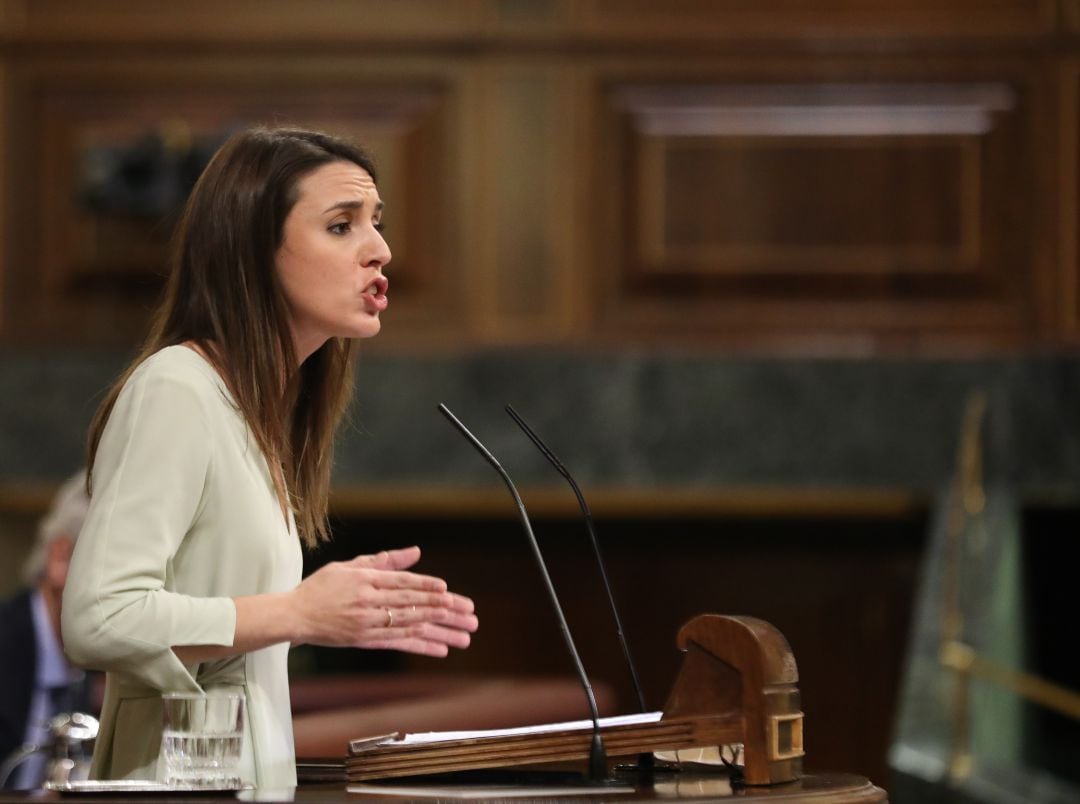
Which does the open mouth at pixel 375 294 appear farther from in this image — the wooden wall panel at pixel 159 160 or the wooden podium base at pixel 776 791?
the wooden wall panel at pixel 159 160

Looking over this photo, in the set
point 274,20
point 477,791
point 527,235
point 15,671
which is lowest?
point 15,671

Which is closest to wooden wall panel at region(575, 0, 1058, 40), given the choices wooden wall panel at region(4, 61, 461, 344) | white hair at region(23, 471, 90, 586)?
wooden wall panel at region(4, 61, 461, 344)

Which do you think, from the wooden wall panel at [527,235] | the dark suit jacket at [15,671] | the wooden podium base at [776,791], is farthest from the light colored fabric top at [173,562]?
the wooden wall panel at [527,235]

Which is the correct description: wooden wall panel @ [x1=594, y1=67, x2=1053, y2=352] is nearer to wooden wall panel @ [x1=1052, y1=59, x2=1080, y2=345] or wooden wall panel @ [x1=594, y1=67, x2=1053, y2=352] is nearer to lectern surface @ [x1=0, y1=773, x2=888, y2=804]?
wooden wall panel @ [x1=1052, y1=59, x2=1080, y2=345]

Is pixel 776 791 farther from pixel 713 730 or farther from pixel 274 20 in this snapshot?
pixel 274 20

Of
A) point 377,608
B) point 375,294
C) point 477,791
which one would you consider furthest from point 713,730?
point 375,294

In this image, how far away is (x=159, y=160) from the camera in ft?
19.8

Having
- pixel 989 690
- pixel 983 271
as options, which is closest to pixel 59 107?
pixel 983 271

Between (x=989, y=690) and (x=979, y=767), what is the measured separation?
0.41 meters

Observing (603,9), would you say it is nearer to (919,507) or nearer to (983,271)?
(983,271)

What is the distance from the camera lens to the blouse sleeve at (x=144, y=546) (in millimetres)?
1703

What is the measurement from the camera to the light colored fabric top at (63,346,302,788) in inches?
67.4

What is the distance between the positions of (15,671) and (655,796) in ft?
8.17

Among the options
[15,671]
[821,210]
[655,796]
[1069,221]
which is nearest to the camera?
[655,796]
